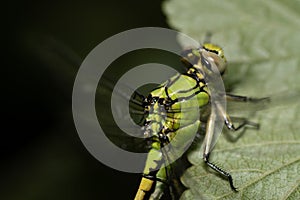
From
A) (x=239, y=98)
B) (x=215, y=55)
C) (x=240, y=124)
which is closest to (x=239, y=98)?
(x=239, y=98)

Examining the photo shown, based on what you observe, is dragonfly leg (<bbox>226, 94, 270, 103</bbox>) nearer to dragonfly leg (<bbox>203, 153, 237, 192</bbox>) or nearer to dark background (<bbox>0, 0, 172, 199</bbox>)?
dragonfly leg (<bbox>203, 153, 237, 192</bbox>)

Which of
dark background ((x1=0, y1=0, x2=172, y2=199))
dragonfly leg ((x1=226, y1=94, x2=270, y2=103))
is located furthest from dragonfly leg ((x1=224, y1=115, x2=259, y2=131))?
dark background ((x1=0, y1=0, x2=172, y2=199))

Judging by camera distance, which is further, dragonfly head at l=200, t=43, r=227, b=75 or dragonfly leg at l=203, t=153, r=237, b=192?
dragonfly head at l=200, t=43, r=227, b=75

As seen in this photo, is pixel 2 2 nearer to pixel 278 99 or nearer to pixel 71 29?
pixel 71 29

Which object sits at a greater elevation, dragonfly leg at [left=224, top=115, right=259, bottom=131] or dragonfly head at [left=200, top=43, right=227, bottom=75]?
dragonfly head at [left=200, top=43, right=227, bottom=75]

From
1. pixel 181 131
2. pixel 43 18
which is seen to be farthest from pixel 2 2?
pixel 181 131

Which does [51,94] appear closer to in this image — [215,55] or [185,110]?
[185,110]
